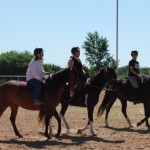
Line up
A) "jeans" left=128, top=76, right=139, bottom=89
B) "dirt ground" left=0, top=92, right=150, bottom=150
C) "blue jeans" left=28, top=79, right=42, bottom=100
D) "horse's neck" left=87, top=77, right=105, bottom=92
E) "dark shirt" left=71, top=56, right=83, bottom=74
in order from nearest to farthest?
"dirt ground" left=0, top=92, right=150, bottom=150, "blue jeans" left=28, top=79, right=42, bottom=100, "dark shirt" left=71, top=56, right=83, bottom=74, "horse's neck" left=87, top=77, right=105, bottom=92, "jeans" left=128, top=76, right=139, bottom=89

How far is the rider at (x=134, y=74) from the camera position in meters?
16.7

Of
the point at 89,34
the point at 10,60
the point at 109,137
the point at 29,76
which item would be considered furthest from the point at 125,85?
the point at 10,60

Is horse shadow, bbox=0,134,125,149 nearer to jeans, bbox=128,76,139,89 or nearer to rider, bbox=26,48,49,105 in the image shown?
rider, bbox=26,48,49,105

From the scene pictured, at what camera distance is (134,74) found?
16859mm

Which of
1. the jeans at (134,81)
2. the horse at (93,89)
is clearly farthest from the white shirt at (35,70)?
the jeans at (134,81)

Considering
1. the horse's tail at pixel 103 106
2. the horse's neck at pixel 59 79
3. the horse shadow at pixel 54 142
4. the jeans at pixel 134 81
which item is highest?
the jeans at pixel 134 81

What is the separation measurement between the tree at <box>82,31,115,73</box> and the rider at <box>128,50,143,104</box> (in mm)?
49748

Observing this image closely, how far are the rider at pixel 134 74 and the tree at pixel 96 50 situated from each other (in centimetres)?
4975

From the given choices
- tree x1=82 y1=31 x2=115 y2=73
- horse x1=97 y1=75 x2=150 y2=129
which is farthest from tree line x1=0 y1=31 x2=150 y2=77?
horse x1=97 y1=75 x2=150 y2=129

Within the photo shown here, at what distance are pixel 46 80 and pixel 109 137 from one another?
2730mm

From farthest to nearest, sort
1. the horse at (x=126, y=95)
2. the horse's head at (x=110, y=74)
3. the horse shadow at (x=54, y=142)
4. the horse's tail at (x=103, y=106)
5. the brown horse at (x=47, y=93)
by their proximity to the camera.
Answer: the horse's tail at (x=103, y=106)
the horse at (x=126, y=95)
the horse's head at (x=110, y=74)
the brown horse at (x=47, y=93)
the horse shadow at (x=54, y=142)

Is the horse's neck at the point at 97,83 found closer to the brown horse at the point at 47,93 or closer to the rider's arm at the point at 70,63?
the rider's arm at the point at 70,63

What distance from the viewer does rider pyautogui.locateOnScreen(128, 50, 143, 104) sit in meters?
16.7

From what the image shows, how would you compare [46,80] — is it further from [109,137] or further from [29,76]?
[109,137]
